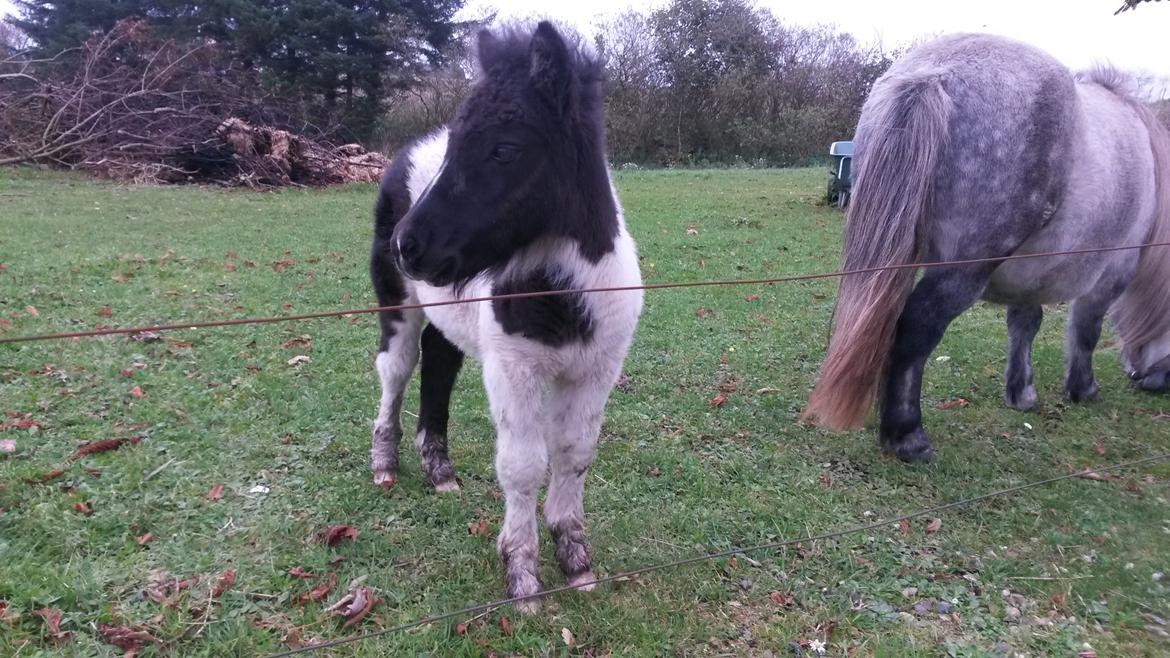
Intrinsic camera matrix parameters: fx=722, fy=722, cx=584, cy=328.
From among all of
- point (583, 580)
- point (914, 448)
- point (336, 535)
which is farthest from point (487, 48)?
point (914, 448)

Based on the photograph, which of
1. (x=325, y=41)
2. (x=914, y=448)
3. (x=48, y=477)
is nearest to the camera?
(x=48, y=477)

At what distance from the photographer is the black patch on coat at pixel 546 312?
267cm

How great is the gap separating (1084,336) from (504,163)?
451 centimetres

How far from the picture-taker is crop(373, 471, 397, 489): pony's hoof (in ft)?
12.6

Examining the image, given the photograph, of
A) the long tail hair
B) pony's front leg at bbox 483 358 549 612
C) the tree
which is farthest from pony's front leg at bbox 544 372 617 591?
the tree

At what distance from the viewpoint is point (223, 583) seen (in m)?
2.93

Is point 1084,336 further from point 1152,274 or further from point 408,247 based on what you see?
point 408,247

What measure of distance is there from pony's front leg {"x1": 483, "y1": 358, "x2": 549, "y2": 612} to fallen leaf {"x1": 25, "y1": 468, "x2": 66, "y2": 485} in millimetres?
2376

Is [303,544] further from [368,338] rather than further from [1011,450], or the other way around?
[1011,450]

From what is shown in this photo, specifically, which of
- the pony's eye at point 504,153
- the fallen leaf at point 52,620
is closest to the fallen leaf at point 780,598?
the pony's eye at point 504,153

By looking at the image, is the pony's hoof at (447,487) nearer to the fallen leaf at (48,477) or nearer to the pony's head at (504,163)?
the pony's head at (504,163)

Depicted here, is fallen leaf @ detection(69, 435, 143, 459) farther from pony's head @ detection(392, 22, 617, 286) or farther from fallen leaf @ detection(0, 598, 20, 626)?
pony's head @ detection(392, 22, 617, 286)

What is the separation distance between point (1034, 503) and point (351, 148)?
16868 millimetres

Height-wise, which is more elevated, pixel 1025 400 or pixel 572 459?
pixel 572 459
